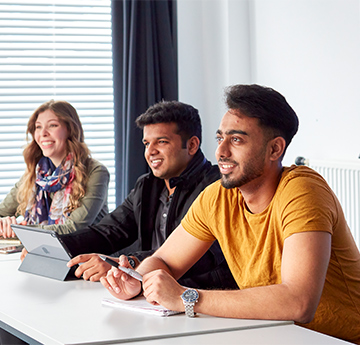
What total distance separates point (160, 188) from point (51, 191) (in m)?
0.86

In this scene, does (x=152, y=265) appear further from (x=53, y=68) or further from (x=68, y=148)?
(x=53, y=68)

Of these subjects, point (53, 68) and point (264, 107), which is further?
point (53, 68)

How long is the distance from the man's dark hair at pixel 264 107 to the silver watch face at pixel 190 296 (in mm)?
585

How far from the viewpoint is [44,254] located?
2008 mm

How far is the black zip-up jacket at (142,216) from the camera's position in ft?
7.63

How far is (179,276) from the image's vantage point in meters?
1.86

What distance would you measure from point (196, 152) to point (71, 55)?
2.13 m

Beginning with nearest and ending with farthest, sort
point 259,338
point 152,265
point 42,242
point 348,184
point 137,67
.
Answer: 1. point 259,338
2. point 152,265
3. point 42,242
4. point 348,184
5. point 137,67

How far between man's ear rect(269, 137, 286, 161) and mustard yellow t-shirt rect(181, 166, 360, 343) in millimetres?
59

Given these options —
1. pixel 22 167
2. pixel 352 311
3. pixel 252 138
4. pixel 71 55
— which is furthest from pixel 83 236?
pixel 71 55

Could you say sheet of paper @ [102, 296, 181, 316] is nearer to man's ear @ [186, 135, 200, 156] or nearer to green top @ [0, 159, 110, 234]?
man's ear @ [186, 135, 200, 156]

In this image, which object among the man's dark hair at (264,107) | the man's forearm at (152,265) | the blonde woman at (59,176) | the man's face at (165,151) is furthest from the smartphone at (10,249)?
the man's dark hair at (264,107)

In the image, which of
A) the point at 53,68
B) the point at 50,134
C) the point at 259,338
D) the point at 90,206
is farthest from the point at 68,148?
the point at 259,338

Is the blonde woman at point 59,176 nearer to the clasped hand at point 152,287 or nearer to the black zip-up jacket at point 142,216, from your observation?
the black zip-up jacket at point 142,216
